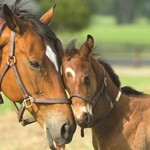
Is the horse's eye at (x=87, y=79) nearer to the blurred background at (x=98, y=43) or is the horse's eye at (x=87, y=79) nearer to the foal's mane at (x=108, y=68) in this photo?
the foal's mane at (x=108, y=68)

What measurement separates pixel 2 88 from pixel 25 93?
0.77 ft

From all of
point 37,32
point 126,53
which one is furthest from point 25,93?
point 126,53

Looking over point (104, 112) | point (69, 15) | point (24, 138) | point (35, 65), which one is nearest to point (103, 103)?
point (104, 112)

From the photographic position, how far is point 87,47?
15.0 ft

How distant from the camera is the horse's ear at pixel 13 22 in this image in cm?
353

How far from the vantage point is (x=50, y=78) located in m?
3.62

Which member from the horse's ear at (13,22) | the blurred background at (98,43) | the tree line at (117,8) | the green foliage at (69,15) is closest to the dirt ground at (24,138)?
the blurred background at (98,43)

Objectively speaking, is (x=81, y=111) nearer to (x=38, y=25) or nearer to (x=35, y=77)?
(x=35, y=77)

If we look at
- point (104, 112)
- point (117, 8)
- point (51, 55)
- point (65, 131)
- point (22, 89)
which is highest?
point (51, 55)

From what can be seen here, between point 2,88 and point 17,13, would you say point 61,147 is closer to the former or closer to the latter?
point 2,88

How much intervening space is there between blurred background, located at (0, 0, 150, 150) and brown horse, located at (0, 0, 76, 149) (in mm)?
525

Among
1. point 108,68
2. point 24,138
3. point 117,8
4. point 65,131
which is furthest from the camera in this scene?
point 117,8

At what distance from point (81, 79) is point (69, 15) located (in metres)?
34.4

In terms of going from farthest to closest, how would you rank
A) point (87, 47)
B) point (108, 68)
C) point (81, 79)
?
1. point (108, 68)
2. point (87, 47)
3. point (81, 79)
